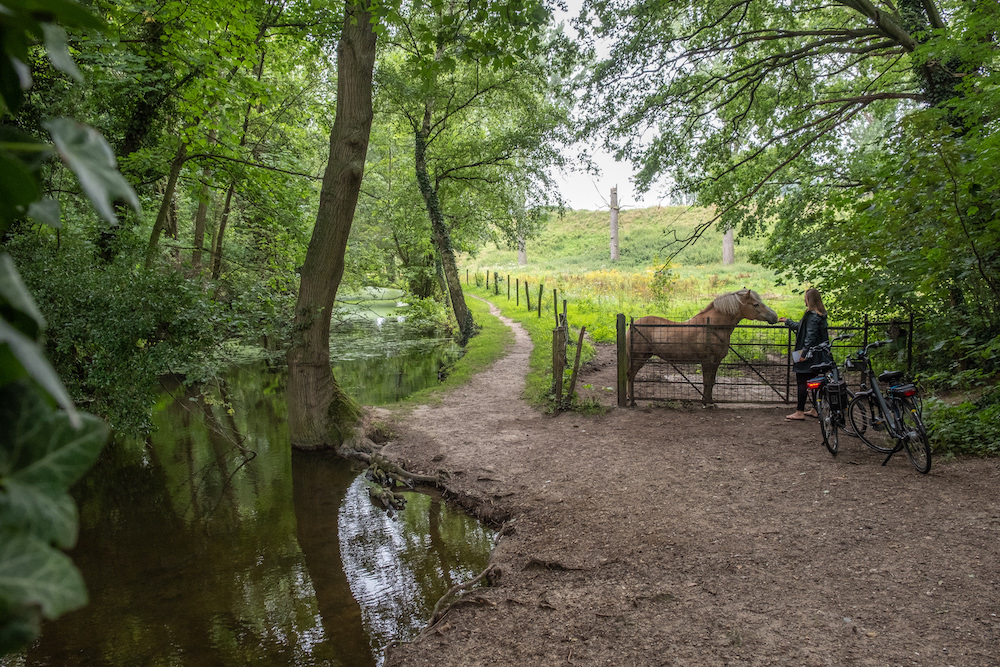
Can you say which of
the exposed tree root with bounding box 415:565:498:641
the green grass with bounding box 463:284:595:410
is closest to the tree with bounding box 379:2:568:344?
the green grass with bounding box 463:284:595:410

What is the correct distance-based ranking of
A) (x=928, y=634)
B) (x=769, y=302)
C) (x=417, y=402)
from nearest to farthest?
(x=928, y=634), (x=417, y=402), (x=769, y=302)

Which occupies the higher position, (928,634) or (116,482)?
(928,634)

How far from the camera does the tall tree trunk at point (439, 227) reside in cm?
1648

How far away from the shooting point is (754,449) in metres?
6.95

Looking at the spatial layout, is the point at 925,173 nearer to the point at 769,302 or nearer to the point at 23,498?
the point at 23,498

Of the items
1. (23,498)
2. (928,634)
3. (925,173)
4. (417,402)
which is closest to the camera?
(23,498)

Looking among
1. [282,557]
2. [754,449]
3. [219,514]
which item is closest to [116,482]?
[219,514]

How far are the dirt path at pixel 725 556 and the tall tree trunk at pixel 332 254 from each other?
1.85 m

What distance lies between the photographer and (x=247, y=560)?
18.1 feet

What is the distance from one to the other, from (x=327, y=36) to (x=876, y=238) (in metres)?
8.97

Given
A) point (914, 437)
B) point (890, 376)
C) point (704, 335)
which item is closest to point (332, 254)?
point (704, 335)

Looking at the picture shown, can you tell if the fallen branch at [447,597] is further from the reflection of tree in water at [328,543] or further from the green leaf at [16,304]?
the green leaf at [16,304]

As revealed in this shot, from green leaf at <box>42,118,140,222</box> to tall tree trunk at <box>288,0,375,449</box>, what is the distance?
25.8 feet

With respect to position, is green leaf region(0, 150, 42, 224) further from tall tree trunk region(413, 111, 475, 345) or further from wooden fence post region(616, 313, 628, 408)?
tall tree trunk region(413, 111, 475, 345)
